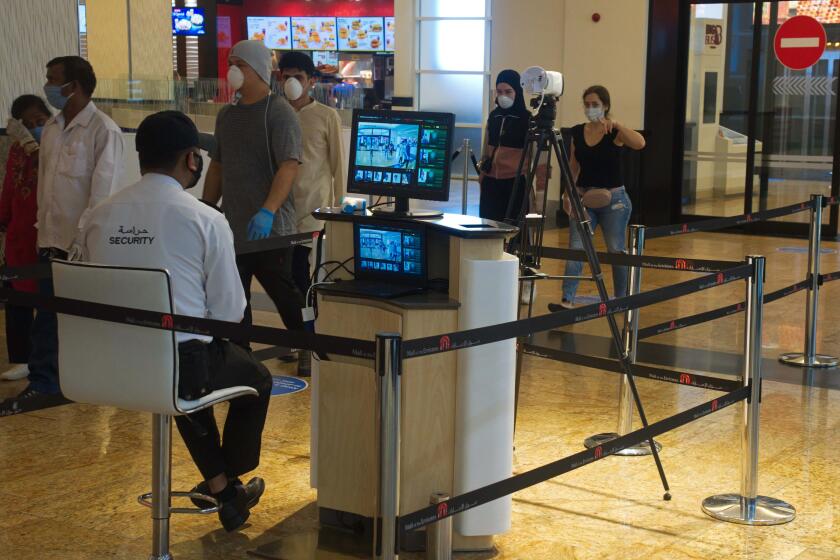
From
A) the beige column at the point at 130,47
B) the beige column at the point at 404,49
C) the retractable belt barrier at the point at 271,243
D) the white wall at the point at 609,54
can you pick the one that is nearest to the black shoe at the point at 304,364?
the retractable belt barrier at the point at 271,243

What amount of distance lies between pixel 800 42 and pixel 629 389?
8.27m

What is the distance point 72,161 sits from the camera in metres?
5.26

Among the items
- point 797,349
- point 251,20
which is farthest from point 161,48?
point 251,20

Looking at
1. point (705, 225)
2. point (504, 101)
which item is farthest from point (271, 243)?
point (504, 101)

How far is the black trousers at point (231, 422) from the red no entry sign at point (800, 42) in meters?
9.76

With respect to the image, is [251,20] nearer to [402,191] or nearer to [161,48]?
[161,48]

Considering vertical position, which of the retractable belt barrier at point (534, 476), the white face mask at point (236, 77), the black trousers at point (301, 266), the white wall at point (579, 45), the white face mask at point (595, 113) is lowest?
the retractable belt barrier at point (534, 476)

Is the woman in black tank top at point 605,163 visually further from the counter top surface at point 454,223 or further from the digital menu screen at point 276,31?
the digital menu screen at point 276,31

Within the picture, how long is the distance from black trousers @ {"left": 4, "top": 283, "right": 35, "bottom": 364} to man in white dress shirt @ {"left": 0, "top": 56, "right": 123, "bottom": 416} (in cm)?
72

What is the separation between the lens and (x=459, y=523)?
12.1ft

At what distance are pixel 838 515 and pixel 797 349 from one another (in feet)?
9.57

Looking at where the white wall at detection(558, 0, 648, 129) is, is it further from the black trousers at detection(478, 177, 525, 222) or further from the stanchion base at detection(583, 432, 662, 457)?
the stanchion base at detection(583, 432, 662, 457)

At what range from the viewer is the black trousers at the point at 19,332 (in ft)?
19.8

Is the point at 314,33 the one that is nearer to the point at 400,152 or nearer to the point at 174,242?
the point at 400,152
